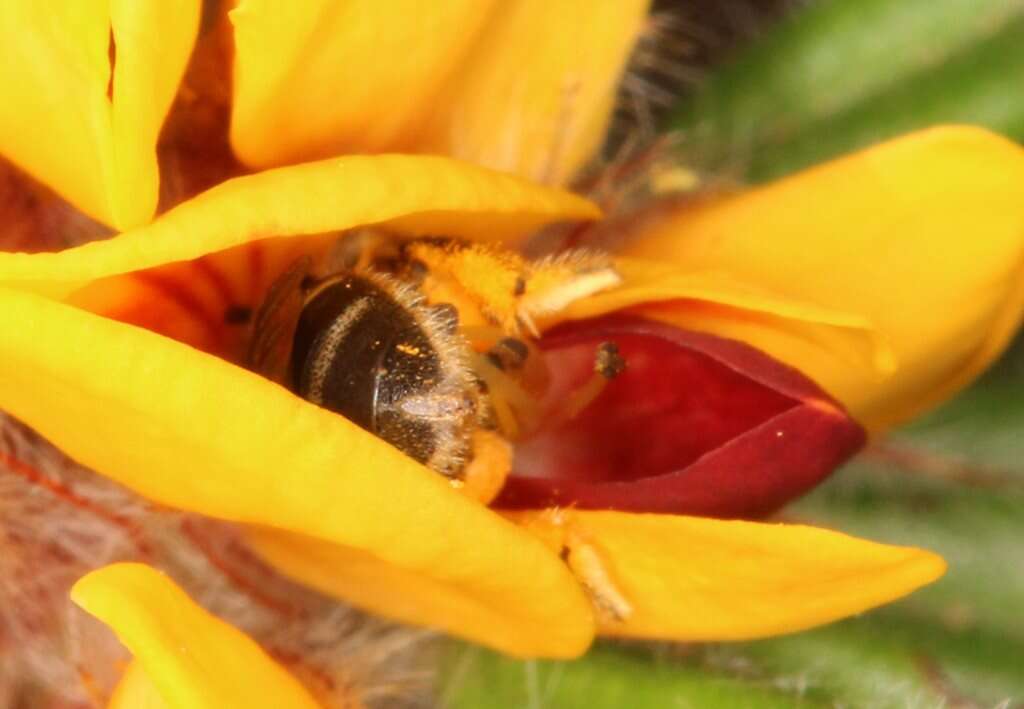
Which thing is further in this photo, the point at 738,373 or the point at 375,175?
the point at 738,373

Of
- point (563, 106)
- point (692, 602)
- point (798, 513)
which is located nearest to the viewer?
point (692, 602)

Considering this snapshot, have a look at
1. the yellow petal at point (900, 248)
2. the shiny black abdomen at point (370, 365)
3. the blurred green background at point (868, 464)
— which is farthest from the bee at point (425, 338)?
the blurred green background at point (868, 464)

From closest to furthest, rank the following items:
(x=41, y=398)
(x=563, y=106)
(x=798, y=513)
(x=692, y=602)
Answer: (x=41, y=398) < (x=692, y=602) < (x=563, y=106) < (x=798, y=513)

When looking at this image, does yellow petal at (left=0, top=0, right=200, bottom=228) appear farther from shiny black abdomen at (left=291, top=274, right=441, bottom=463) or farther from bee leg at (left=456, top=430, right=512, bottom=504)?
bee leg at (left=456, top=430, right=512, bottom=504)

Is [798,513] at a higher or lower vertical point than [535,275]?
lower

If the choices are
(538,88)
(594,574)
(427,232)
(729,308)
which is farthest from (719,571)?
(538,88)

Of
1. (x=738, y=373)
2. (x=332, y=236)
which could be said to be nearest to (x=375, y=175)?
(x=332, y=236)

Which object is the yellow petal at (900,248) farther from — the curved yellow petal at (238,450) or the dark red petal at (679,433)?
the curved yellow petal at (238,450)

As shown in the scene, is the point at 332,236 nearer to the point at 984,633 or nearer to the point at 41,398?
the point at 41,398
